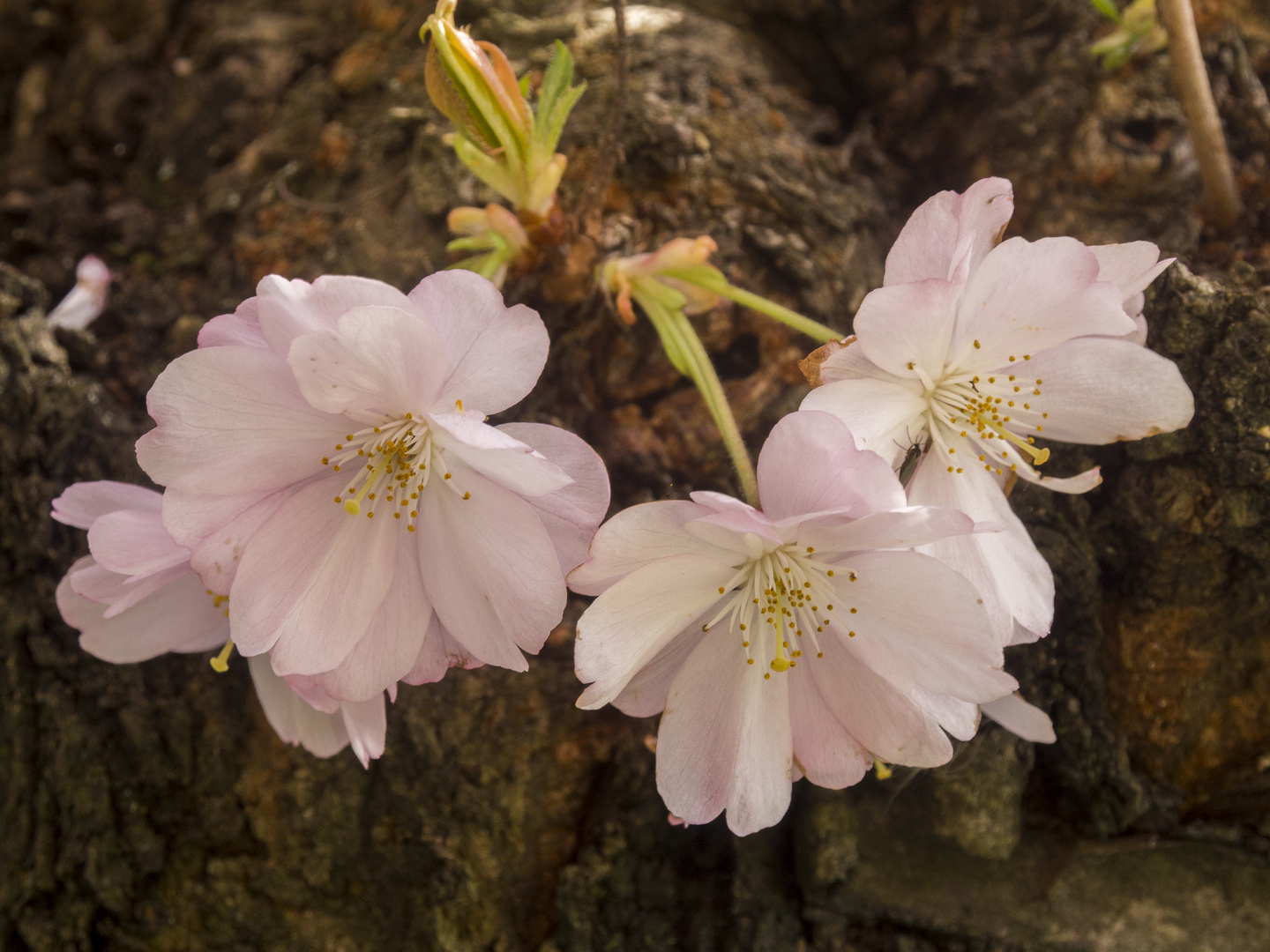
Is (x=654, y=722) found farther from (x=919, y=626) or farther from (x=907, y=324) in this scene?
(x=907, y=324)

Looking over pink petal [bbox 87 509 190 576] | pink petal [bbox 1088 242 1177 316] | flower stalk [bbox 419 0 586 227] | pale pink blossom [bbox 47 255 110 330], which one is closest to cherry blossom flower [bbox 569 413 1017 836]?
pink petal [bbox 1088 242 1177 316]

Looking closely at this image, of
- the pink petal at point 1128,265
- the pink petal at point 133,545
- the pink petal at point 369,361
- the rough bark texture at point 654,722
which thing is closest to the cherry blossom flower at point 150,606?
the pink petal at point 133,545

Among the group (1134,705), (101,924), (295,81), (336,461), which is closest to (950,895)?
(1134,705)

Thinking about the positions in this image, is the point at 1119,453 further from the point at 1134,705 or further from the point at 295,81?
the point at 295,81

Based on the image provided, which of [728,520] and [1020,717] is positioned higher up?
[728,520]

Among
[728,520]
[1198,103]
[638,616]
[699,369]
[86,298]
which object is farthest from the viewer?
[86,298]

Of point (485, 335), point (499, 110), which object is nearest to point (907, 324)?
point (485, 335)
